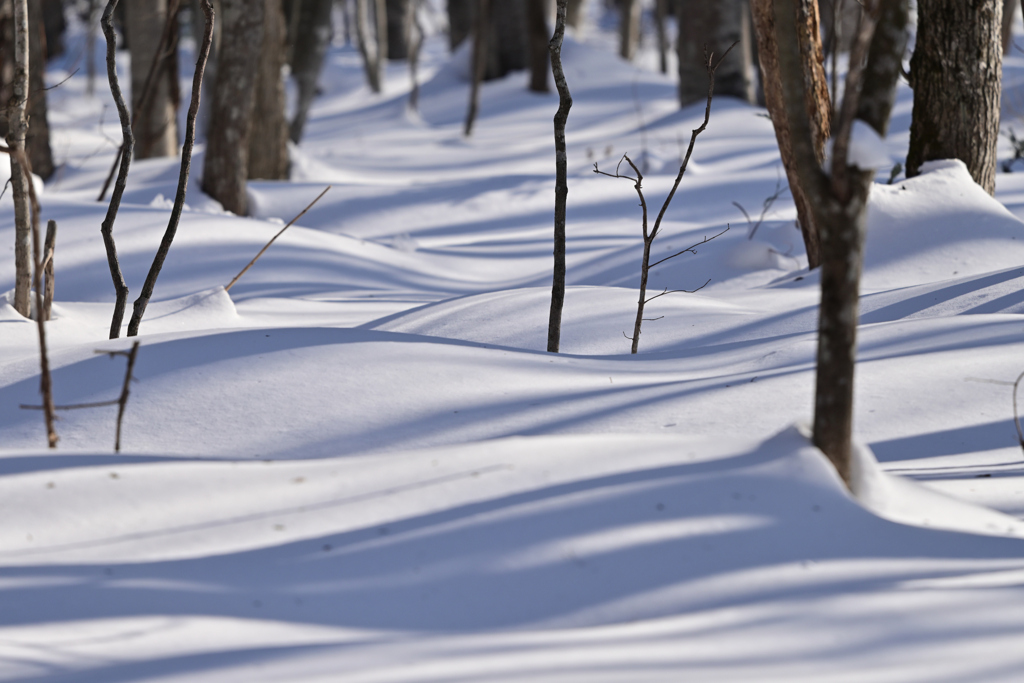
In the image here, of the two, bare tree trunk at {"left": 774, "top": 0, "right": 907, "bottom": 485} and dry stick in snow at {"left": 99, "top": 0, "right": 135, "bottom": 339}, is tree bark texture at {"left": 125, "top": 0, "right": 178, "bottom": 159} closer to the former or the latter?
dry stick in snow at {"left": 99, "top": 0, "right": 135, "bottom": 339}

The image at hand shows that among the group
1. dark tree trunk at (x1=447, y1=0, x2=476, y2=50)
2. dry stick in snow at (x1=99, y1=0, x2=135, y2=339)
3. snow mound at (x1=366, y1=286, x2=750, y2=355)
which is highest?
dark tree trunk at (x1=447, y1=0, x2=476, y2=50)

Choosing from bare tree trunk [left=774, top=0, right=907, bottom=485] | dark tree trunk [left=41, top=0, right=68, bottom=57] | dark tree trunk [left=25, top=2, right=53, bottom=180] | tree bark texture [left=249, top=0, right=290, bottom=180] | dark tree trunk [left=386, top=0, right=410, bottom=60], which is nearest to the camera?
bare tree trunk [left=774, top=0, right=907, bottom=485]

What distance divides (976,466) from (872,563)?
986 millimetres

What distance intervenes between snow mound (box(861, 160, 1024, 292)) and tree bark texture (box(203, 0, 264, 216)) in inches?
167

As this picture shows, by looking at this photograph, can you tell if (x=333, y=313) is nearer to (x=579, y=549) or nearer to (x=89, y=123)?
(x=579, y=549)

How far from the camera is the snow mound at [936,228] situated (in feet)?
14.7

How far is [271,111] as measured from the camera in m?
7.86

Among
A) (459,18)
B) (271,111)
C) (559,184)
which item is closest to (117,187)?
(559,184)

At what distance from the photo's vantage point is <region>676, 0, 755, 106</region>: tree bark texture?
10523 mm

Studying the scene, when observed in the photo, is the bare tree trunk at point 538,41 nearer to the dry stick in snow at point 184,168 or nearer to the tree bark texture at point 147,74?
the tree bark texture at point 147,74

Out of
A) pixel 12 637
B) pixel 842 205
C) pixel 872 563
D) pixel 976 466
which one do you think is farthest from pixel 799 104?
pixel 12 637

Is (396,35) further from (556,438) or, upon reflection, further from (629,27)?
(556,438)

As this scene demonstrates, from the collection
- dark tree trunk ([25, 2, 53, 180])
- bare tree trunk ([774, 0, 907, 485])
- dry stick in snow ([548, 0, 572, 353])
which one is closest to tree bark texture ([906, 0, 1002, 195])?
dry stick in snow ([548, 0, 572, 353])

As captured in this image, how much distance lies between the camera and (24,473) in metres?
1.93
